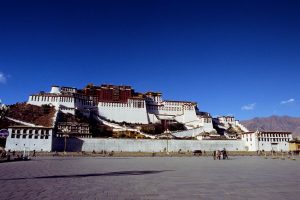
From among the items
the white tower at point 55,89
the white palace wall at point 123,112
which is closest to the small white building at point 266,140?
the white palace wall at point 123,112

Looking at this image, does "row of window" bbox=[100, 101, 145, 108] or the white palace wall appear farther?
"row of window" bbox=[100, 101, 145, 108]

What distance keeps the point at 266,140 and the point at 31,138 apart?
5958 cm

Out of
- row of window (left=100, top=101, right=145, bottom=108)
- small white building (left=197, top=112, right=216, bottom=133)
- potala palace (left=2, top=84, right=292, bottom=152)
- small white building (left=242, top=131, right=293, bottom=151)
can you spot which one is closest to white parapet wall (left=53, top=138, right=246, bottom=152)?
potala palace (left=2, top=84, right=292, bottom=152)

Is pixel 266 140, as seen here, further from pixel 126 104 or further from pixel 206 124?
pixel 126 104

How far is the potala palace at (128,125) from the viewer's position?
66125 millimetres

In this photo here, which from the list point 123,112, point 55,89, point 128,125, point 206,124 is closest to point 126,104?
point 123,112

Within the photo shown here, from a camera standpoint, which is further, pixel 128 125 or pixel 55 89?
pixel 55 89

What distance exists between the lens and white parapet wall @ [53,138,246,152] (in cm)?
6656

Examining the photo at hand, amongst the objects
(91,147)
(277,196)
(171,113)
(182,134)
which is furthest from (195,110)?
(277,196)

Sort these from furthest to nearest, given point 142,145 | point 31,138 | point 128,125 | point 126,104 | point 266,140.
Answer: point 126,104
point 128,125
point 266,140
point 142,145
point 31,138

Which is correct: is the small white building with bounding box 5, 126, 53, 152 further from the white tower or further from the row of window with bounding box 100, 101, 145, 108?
the white tower

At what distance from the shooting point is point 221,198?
916 centimetres

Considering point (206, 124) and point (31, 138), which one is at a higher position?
point (206, 124)

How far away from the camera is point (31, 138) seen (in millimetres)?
63312
